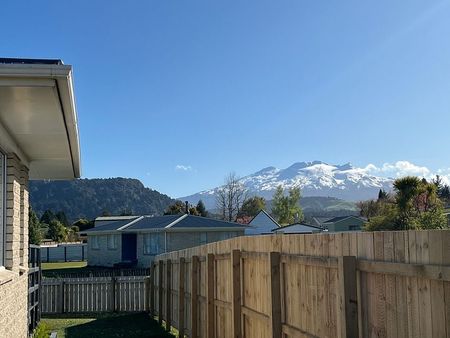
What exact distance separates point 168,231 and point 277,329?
96.0 feet

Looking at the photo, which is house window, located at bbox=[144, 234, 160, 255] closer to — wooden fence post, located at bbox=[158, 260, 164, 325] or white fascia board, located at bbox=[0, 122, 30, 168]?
wooden fence post, located at bbox=[158, 260, 164, 325]

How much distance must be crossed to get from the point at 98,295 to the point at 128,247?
19998 mm

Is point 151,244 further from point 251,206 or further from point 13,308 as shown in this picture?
point 251,206

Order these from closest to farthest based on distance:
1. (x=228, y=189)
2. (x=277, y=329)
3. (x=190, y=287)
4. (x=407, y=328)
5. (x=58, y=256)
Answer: (x=407, y=328), (x=277, y=329), (x=190, y=287), (x=58, y=256), (x=228, y=189)

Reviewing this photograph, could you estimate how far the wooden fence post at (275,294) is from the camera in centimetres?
552

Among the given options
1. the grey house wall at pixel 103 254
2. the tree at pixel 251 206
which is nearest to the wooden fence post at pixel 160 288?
the grey house wall at pixel 103 254

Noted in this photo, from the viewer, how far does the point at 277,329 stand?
18.1 ft

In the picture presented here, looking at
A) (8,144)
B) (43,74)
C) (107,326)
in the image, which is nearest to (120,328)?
(107,326)

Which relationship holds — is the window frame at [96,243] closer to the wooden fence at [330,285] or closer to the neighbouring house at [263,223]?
the neighbouring house at [263,223]

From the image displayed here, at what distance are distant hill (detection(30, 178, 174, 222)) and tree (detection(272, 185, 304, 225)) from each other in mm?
56396

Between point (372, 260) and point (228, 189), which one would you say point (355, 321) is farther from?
point (228, 189)

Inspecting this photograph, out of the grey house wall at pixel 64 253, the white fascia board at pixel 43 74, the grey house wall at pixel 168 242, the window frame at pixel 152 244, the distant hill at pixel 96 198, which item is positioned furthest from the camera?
the distant hill at pixel 96 198

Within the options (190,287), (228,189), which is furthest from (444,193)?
(190,287)

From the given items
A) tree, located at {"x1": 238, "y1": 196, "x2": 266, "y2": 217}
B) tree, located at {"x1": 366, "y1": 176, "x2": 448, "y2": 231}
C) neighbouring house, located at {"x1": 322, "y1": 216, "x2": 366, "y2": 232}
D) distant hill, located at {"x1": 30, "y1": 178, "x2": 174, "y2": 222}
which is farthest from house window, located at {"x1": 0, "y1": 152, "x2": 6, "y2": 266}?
distant hill, located at {"x1": 30, "y1": 178, "x2": 174, "y2": 222}
